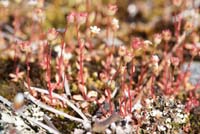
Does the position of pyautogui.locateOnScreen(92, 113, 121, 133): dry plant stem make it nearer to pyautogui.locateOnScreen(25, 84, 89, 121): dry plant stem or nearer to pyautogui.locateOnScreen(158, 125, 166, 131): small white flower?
pyautogui.locateOnScreen(25, 84, 89, 121): dry plant stem

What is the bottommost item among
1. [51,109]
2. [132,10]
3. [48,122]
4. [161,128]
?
[161,128]

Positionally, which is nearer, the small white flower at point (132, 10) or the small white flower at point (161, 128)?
the small white flower at point (161, 128)

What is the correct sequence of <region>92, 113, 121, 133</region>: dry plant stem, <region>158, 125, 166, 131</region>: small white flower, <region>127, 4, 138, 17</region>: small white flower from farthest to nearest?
<region>127, 4, 138, 17</region>: small white flower → <region>158, 125, 166, 131</region>: small white flower → <region>92, 113, 121, 133</region>: dry plant stem

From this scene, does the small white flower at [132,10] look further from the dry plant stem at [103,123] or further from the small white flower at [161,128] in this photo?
the dry plant stem at [103,123]

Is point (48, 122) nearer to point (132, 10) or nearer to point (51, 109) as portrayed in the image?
point (51, 109)

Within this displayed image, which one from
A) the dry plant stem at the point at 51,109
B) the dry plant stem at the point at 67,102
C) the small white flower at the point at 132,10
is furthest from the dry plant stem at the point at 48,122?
the small white flower at the point at 132,10

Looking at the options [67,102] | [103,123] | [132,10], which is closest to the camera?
[103,123]

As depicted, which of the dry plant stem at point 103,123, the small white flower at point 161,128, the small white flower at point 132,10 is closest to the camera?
the dry plant stem at point 103,123

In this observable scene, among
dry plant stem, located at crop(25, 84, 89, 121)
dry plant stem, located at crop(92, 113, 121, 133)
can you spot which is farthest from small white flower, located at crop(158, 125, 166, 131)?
dry plant stem, located at crop(25, 84, 89, 121)

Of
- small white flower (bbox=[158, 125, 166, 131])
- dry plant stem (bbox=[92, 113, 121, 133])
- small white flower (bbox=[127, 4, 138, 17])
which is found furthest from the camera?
small white flower (bbox=[127, 4, 138, 17])

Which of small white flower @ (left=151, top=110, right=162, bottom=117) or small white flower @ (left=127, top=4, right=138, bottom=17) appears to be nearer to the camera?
small white flower @ (left=151, top=110, right=162, bottom=117)

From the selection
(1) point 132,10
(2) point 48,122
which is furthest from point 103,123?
(1) point 132,10

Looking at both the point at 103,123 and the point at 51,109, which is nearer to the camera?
the point at 103,123
